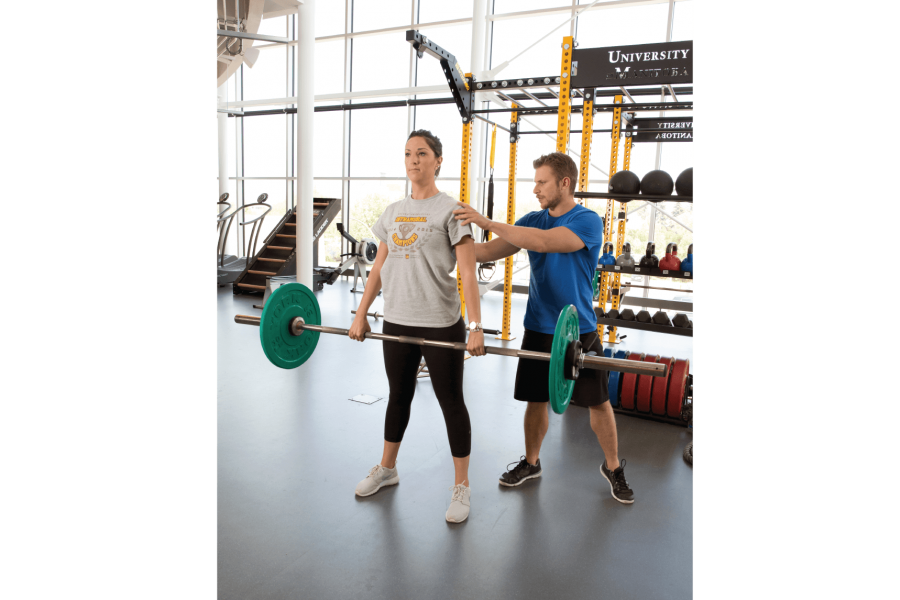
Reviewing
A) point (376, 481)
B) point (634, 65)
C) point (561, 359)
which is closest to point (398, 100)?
point (634, 65)

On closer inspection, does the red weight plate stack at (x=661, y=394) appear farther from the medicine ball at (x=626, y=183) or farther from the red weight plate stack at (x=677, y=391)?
the medicine ball at (x=626, y=183)

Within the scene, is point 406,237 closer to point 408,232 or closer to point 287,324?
point 408,232

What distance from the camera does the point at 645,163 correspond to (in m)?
7.64

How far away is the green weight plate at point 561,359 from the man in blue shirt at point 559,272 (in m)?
0.22

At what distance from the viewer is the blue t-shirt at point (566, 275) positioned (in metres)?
2.12

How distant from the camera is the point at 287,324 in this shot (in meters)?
2.10

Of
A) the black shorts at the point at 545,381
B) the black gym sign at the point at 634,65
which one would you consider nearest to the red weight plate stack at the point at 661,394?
the black shorts at the point at 545,381

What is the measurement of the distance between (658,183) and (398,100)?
22.6 feet

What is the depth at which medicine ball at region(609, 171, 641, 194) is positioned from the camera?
328 centimetres

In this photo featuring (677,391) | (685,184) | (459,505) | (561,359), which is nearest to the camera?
(561,359)

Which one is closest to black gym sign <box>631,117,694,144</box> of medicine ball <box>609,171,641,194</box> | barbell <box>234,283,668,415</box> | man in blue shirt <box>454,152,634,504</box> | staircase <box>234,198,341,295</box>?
medicine ball <box>609,171,641,194</box>
